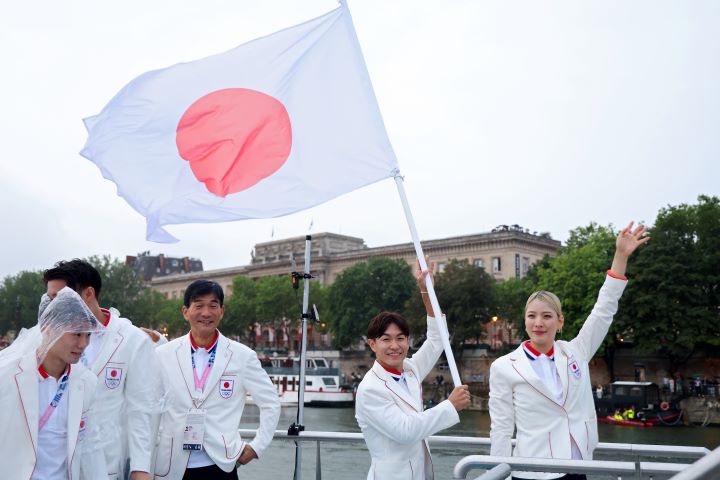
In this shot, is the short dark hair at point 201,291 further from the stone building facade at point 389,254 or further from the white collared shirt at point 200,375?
the stone building facade at point 389,254

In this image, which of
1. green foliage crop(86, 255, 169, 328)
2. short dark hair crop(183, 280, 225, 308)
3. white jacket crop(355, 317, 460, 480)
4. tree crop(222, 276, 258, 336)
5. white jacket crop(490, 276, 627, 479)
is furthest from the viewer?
green foliage crop(86, 255, 169, 328)

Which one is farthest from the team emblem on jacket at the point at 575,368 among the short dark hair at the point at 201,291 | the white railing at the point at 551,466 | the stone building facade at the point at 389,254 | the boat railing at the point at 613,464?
the stone building facade at the point at 389,254

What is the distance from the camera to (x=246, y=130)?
657 cm

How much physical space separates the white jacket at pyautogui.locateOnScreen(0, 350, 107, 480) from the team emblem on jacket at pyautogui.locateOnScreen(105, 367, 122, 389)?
554 mm

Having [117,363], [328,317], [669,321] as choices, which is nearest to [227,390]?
[117,363]

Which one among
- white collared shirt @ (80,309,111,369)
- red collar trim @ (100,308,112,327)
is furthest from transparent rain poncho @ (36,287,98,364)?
red collar trim @ (100,308,112,327)

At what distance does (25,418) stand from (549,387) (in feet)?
10.1

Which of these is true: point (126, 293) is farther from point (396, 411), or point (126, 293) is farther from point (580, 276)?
point (396, 411)

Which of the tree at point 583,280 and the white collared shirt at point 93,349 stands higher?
the tree at point 583,280

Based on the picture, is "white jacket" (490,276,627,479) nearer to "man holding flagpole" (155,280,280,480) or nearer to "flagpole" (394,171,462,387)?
"flagpole" (394,171,462,387)

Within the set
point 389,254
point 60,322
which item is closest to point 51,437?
point 60,322

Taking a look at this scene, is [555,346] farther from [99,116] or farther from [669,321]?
[669,321]

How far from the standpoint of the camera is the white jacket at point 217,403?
5.05m

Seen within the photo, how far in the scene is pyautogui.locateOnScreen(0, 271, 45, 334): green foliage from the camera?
92812 mm
